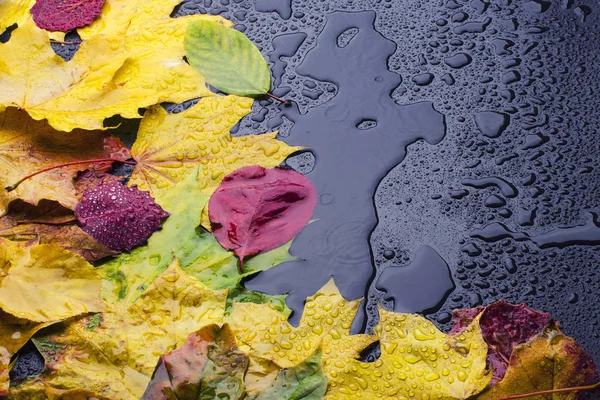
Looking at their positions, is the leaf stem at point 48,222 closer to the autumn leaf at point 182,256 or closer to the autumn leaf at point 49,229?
the autumn leaf at point 49,229

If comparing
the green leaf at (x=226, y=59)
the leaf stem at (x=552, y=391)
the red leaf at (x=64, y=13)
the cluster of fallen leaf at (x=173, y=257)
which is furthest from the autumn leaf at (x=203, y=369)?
the red leaf at (x=64, y=13)

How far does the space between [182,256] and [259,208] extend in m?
0.15

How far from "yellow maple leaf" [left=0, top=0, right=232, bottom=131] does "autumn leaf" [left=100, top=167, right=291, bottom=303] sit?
0.62 feet

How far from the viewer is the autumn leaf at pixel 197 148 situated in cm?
109

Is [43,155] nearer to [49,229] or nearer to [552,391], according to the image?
[49,229]

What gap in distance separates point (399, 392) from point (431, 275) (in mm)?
225

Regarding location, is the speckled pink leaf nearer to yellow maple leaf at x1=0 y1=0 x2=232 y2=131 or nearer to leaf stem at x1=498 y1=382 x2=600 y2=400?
leaf stem at x1=498 y1=382 x2=600 y2=400

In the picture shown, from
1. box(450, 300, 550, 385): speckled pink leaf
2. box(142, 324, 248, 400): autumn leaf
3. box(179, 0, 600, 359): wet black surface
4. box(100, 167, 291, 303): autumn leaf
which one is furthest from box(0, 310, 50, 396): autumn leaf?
box(450, 300, 550, 385): speckled pink leaf

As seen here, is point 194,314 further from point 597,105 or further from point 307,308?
point 597,105

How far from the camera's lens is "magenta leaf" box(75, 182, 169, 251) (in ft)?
3.37

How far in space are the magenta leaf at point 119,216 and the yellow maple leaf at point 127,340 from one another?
5.4 inches

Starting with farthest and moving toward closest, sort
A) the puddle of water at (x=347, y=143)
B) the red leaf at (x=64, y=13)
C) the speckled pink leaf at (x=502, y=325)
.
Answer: the red leaf at (x=64, y=13) → the puddle of water at (x=347, y=143) → the speckled pink leaf at (x=502, y=325)

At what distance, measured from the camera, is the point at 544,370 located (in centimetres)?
81

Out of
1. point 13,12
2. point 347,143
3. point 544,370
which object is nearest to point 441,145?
point 347,143
